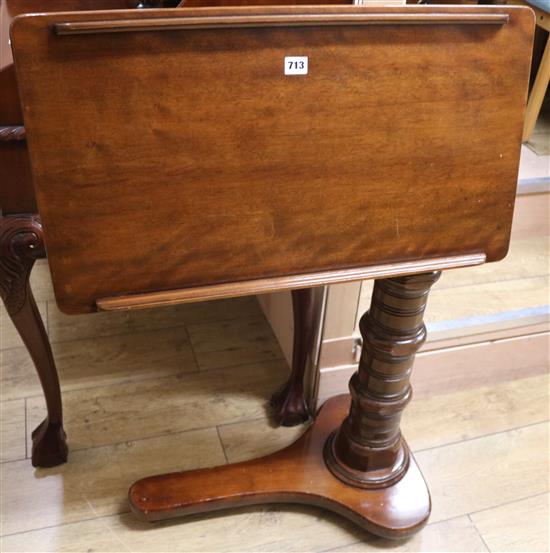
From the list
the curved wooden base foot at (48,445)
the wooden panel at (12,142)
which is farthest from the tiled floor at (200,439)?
the wooden panel at (12,142)

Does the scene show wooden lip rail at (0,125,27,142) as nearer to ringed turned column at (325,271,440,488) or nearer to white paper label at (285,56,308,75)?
white paper label at (285,56,308,75)

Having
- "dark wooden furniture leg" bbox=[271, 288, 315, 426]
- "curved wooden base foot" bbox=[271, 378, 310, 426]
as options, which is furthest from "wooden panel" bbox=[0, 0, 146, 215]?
"curved wooden base foot" bbox=[271, 378, 310, 426]

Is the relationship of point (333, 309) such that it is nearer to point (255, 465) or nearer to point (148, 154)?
point (255, 465)

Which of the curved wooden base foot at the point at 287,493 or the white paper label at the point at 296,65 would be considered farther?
the curved wooden base foot at the point at 287,493

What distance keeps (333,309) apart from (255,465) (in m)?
0.37

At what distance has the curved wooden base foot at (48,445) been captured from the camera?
4.34 ft

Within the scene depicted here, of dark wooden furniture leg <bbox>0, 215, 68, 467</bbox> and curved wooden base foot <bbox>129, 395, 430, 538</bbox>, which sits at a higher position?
dark wooden furniture leg <bbox>0, 215, 68, 467</bbox>

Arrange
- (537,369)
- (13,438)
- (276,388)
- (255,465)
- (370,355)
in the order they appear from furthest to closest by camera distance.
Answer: (537,369)
(276,388)
(13,438)
(255,465)
(370,355)

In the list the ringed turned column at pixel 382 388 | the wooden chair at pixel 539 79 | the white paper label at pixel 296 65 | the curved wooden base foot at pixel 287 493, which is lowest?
the curved wooden base foot at pixel 287 493

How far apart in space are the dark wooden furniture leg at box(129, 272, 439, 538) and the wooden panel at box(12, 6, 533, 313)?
0.32m

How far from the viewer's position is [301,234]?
852mm

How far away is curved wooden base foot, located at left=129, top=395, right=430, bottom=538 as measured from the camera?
122cm

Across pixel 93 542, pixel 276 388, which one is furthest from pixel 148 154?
pixel 276 388

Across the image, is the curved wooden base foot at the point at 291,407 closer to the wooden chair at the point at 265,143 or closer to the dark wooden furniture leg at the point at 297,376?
the dark wooden furniture leg at the point at 297,376
